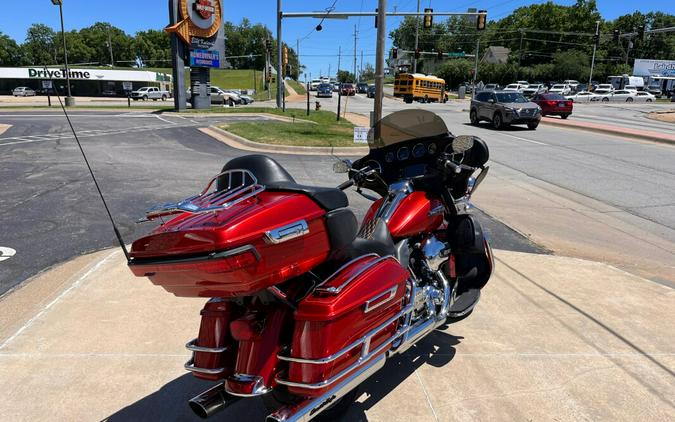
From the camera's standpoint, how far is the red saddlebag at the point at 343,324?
84.8 inches

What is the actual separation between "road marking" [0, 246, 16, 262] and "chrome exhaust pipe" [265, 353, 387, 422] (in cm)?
446

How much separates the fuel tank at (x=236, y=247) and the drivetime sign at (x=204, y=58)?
29.7 metres

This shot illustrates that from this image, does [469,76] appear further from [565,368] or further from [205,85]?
[565,368]

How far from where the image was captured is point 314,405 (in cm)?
221

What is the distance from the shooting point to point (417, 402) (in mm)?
3004

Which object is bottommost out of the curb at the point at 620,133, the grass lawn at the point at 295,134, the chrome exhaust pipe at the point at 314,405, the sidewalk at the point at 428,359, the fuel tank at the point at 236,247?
the sidewalk at the point at 428,359

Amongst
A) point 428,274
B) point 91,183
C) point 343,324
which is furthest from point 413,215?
point 91,183

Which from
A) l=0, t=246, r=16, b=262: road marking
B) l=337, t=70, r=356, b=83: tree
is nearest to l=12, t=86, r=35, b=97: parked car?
l=0, t=246, r=16, b=262: road marking

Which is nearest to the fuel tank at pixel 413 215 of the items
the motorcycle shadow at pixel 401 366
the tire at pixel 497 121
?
the motorcycle shadow at pixel 401 366

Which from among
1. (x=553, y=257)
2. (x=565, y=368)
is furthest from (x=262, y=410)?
(x=553, y=257)

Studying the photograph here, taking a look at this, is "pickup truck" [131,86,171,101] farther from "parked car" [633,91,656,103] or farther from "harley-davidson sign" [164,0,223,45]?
"parked car" [633,91,656,103]

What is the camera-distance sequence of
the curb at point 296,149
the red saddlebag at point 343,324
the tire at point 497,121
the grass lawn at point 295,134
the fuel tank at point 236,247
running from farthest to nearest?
the tire at point 497,121 < the grass lawn at point 295,134 < the curb at point 296,149 < the red saddlebag at point 343,324 < the fuel tank at point 236,247

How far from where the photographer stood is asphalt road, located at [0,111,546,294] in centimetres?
575

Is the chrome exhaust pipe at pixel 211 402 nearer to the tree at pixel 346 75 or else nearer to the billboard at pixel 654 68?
the billboard at pixel 654 68
